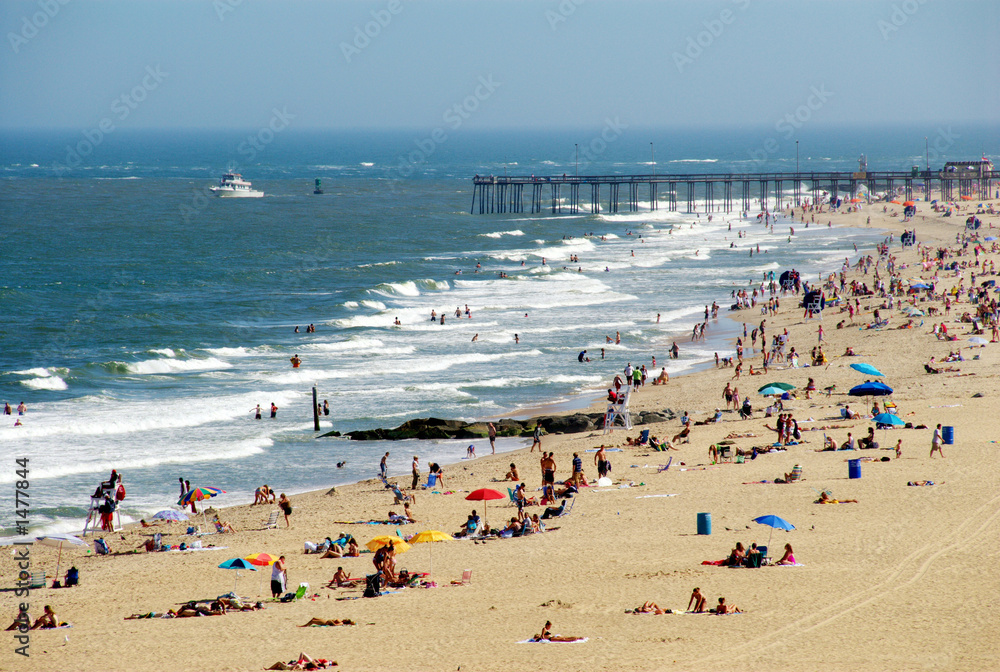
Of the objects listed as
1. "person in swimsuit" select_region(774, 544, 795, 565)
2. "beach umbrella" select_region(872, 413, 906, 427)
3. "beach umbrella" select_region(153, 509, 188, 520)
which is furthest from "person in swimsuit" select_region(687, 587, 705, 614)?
"beach umbrella" select_region(872, 413, 906, 427)

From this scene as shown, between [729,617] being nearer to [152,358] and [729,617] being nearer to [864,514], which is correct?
[864,514]

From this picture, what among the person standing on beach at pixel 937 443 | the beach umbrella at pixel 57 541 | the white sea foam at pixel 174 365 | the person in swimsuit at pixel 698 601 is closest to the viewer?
the person in swimsuit at pixel 698 601

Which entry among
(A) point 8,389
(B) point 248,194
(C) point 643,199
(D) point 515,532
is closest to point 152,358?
(A) point 8,389

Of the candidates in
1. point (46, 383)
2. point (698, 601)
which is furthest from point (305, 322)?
point (698, 601)

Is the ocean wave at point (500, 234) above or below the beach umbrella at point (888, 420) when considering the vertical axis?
above

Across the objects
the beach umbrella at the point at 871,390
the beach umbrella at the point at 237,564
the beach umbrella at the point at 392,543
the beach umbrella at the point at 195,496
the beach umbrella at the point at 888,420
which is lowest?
the beach umbrella at the point at 195,496

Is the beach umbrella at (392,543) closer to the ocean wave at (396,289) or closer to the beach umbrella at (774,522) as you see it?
the beach umbrella at (774,522)

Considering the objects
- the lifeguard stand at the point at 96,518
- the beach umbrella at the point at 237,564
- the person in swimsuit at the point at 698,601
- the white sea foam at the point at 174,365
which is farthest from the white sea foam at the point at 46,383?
the person in swimsuit at the point at 698,601

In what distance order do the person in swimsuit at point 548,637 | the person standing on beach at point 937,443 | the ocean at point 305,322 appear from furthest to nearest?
the ocean at point 305,322, the person standing on beach at point 937,443, the person in swimsuit at point 548,637
